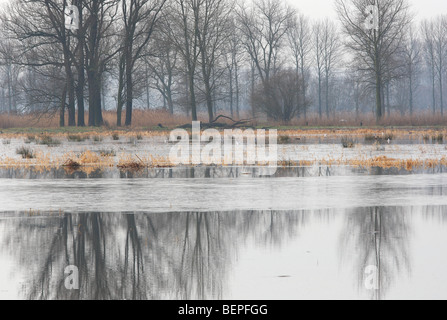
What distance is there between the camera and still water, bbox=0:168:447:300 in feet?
17.9

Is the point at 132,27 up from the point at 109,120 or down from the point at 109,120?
up

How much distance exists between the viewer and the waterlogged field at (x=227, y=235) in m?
5.50

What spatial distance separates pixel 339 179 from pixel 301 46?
220 ft

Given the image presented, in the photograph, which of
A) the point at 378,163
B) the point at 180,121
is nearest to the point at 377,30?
the point at 180,121

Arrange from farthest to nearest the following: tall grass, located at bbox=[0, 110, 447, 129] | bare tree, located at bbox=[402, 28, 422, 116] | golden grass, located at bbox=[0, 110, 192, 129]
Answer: bare tree, located at bbox=[402, 28, 422, 116]
golden grass, located at bbox=[0, 110, 192, 129]
tall grass, located at bbox=[0, 110, 447, 129]

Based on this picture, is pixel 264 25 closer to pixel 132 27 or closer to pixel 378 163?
pixel 132 27

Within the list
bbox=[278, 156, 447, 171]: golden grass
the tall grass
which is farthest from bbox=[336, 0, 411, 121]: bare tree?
bbox=[278, 156, 447, 171]: golden grass

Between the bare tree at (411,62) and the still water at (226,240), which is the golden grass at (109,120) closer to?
the bare tree at (411,62)

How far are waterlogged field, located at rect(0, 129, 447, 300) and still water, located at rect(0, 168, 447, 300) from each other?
0.06 feet

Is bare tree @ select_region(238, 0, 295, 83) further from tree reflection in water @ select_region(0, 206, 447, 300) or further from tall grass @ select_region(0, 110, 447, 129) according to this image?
tree reflection in water @ select_region(0, 206, 447, 300)

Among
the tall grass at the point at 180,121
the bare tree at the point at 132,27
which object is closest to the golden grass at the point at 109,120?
the tall grass at the point at 180,121

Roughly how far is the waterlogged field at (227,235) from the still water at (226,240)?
2 cm

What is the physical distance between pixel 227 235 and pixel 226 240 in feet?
0.90

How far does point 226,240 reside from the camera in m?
7.22
